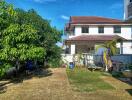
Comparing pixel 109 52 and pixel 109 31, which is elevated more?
pixel 109 31

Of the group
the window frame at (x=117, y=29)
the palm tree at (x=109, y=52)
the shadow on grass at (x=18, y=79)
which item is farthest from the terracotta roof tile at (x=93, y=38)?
the shadow on grass at (x=18, y=79)

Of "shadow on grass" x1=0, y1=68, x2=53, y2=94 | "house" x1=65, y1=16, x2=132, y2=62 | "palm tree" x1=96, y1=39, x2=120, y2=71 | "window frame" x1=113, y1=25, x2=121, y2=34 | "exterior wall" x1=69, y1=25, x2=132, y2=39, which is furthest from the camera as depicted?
"window frame" x1=113, y1=25, x2=121, y2=34

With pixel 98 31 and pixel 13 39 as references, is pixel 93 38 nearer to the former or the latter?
pixel 98 31

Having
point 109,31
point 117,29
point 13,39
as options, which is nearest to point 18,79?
point 13,39

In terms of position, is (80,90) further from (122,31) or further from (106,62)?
(122,31)

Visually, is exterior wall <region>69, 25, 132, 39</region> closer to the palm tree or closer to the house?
the house

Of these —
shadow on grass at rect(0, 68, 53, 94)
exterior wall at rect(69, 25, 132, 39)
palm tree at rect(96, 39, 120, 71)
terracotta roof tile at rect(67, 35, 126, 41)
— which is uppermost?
exterior wall at rect(69, 25, 132, 39)

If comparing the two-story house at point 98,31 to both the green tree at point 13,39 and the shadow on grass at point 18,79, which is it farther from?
the green tree at point 13,39

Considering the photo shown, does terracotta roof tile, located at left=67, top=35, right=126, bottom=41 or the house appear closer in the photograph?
terracotta roof tile, located at left=67, top=35, right=126, bottom=41

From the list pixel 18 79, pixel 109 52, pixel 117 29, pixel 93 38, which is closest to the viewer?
pixel 18 79

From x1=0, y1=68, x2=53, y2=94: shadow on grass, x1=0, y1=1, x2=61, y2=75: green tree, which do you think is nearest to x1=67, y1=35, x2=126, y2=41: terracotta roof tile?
x1=0, y1=68, x2=53, y2=94: shadow on grass

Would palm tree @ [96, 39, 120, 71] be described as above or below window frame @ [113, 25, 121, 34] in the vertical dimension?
below

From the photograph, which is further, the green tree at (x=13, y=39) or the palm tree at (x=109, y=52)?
the palm tree at (x=109, y=52)

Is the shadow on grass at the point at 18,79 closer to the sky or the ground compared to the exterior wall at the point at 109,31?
closer to the ground
